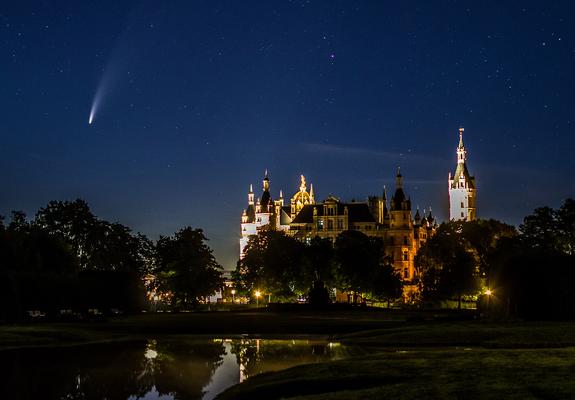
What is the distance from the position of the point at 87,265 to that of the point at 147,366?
295ft

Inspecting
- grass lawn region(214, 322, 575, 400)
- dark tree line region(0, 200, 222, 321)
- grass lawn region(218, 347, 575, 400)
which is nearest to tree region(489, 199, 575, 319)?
grass lawn region(214, 322, 575, 400)

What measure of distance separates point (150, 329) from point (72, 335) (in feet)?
35.4

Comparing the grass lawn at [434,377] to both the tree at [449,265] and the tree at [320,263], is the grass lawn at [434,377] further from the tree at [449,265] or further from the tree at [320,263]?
the tree at [320,263]

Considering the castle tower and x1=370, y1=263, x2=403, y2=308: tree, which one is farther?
the castle tower

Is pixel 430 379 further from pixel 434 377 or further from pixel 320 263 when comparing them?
pixel 320 263

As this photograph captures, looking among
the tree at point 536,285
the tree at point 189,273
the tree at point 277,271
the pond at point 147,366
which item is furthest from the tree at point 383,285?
the pond at point 147,366

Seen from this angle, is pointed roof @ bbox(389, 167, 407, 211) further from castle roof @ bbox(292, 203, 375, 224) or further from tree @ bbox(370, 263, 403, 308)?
tree @ bbox(370, 263, 403, 308)

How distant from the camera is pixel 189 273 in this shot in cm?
11450

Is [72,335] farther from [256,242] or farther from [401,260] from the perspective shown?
[401,260]

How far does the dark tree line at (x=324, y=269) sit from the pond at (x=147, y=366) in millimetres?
74803

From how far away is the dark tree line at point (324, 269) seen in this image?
117m

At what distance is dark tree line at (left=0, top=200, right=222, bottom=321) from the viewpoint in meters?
65.2

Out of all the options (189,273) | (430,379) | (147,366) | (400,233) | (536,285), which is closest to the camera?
(430,379)

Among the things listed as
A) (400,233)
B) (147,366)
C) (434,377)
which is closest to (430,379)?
(434,377)
